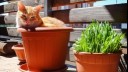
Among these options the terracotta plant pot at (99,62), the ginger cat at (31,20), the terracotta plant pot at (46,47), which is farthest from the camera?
the ginger cat at (31,20)

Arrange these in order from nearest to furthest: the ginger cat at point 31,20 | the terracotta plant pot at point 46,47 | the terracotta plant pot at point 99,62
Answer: the terracotta plant pot at point 99,62 < the terracotta plant pot at point 46,47 < the ginger cat at point 31,20

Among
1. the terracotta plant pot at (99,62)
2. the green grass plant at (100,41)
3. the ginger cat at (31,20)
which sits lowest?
the terracotta plant pot at (99,62)

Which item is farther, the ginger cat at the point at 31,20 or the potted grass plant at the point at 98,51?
the ginger cat at the point at 31,20

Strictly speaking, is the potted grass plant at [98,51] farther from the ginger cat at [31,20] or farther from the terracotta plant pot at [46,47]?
the ginger cat at [31,20]

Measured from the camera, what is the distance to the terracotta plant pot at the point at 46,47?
220cm

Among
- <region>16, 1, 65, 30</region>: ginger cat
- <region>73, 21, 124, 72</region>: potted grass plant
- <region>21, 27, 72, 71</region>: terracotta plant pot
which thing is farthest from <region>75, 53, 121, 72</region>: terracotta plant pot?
<region>16, 1, 65, 30</region>: ginger cat

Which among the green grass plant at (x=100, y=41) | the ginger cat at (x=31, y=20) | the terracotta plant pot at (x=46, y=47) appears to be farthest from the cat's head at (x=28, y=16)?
the green grass plant at (x=100, y=41)

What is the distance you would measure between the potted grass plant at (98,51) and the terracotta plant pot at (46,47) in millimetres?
320

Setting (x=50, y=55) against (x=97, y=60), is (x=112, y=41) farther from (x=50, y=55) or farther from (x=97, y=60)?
(x=50, y=55)

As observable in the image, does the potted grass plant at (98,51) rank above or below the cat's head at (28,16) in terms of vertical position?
below

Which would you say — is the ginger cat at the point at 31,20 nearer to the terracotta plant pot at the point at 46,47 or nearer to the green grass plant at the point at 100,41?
the terracotta plant pot at the point at 46,47

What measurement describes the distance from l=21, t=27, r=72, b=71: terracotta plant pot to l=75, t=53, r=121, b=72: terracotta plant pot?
40cm

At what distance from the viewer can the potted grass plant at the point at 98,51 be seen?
1.81 metres

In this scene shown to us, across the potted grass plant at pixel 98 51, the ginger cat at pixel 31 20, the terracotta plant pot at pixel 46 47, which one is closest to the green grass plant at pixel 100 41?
the potted grass plant at pixel 98 51
